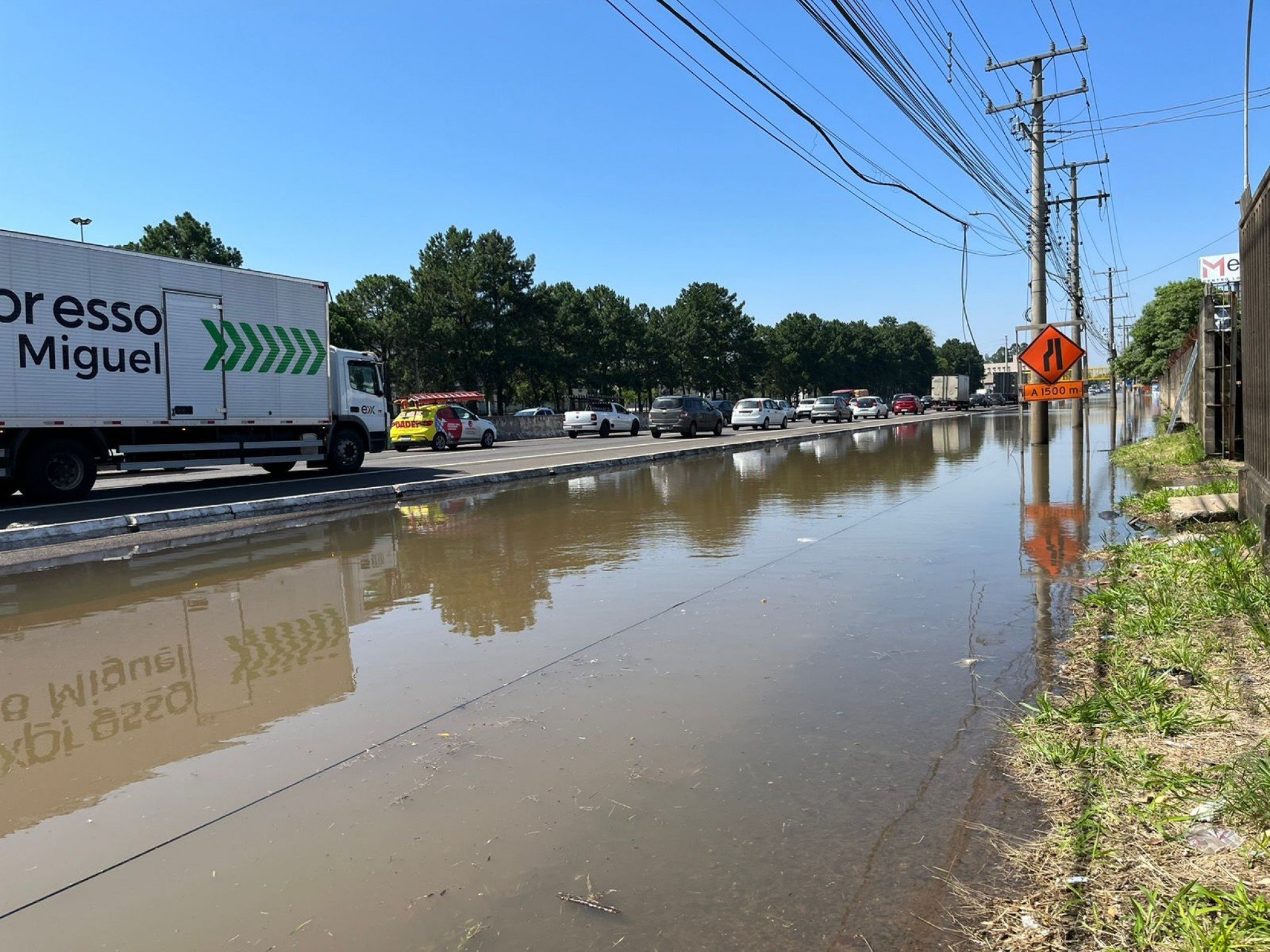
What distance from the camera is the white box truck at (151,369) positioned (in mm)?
15383

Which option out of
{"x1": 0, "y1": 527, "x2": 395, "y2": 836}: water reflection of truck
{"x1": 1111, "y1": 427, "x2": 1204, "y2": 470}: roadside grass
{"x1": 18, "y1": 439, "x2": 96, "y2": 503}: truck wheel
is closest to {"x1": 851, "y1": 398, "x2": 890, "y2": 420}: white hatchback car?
{"x1": 1111, "y1": 427, "x2": 1204, "y2": 470}: roadside grass

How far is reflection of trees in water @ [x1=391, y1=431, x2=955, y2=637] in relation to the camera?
8.31 m

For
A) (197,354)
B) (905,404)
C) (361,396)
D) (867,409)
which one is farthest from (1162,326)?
(197,354)

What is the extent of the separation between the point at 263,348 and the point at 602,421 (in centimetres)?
2539

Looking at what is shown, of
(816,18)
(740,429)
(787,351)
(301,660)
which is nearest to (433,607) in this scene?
(301,660)

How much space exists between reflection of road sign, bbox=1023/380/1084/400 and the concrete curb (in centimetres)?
964

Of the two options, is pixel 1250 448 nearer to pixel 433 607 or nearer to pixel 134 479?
pixel 433 607

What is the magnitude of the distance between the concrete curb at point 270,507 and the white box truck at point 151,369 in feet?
11.2

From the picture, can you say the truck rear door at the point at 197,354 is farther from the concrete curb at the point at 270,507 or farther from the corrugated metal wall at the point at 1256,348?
the corrugated metal wall at the point at 1256,348

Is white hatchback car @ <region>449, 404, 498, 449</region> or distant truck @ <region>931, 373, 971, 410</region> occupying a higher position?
distant truck @ <region>931, 373, 971, 410</region>

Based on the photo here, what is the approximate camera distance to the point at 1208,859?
9.96ft

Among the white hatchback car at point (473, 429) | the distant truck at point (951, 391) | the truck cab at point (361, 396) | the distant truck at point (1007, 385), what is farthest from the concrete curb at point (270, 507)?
the distant truck at point (1007, 385)

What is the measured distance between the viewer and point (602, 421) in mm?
44094

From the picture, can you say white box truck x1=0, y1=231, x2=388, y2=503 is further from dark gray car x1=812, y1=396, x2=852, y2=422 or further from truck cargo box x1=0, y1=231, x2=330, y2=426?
dark gray car x1=812, y1=396, x2=852, y2=422
